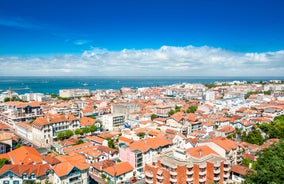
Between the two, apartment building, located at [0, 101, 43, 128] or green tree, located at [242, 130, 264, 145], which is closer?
green tree, located at [242, 130, 264, 145]

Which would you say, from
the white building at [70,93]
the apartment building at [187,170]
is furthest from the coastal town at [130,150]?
the white building at [70,93]

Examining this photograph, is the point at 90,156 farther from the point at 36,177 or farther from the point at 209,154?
the point at 209,154

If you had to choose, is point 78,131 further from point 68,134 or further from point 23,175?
point 23,175

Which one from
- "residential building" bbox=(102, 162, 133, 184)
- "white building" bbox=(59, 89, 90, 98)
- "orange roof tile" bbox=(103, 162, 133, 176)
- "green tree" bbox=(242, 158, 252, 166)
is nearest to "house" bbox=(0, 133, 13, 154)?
"residential building" bbox=(102, 162, 133, 184)

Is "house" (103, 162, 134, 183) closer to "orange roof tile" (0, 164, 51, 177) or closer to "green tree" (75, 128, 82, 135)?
"orange roof tile" (0, 164, 51, 177)

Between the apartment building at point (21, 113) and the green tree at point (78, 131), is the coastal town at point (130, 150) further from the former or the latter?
the green tree at point (78, 131)

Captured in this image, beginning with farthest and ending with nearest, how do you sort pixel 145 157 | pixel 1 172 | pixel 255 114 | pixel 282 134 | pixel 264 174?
pixel 255 114
pixel 282 134
pixel 145 157
pixel 1 172
pixel 264 174

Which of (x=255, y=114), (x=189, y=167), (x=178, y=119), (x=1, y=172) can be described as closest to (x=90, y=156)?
(x=1, y=172)

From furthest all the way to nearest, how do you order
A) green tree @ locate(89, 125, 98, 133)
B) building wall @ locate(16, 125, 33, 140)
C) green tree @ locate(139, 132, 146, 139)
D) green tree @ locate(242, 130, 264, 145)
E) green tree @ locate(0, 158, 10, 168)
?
1. building wall @ locate(16, 125, 33, 140)
2. green tree @ locate(89, 125, 98, 133)
3. green tree @ locate(139, 132, 146, 139)
4. green tree @ locate(242, 130, 264, 145)
5. green tree @ locate(0, 158, 10, 168)
